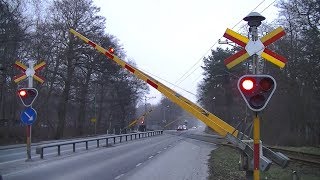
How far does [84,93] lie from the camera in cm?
6888

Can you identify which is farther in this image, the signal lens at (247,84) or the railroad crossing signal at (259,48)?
the railroad crossing signal at (259,48)

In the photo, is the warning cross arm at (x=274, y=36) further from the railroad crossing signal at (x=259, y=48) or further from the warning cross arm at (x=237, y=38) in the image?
the warning cross arm at (x=237, y=38)

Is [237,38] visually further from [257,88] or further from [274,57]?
[257,88]

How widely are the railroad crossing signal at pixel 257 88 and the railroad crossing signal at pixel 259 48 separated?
91cm

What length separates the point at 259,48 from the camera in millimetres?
9070

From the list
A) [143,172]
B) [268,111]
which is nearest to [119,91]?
[268,111]

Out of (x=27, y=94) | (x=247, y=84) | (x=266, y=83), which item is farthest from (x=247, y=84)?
(x=27, y=94)

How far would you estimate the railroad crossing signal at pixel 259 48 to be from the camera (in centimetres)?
909

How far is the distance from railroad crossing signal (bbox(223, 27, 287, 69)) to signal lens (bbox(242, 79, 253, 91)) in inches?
38.1

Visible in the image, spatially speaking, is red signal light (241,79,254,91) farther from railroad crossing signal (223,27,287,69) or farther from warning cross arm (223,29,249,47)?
warning cross arm (223,29,249,47)

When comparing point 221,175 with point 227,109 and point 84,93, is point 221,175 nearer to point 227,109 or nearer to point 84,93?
point 84,93

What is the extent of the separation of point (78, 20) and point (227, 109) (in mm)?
36157

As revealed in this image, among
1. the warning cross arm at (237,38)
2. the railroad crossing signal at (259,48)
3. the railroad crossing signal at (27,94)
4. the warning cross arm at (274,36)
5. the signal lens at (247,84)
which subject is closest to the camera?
the signal lens at (247,84)

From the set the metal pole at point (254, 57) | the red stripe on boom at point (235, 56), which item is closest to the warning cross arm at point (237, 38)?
the red stripe on boom at point (235, 56)
